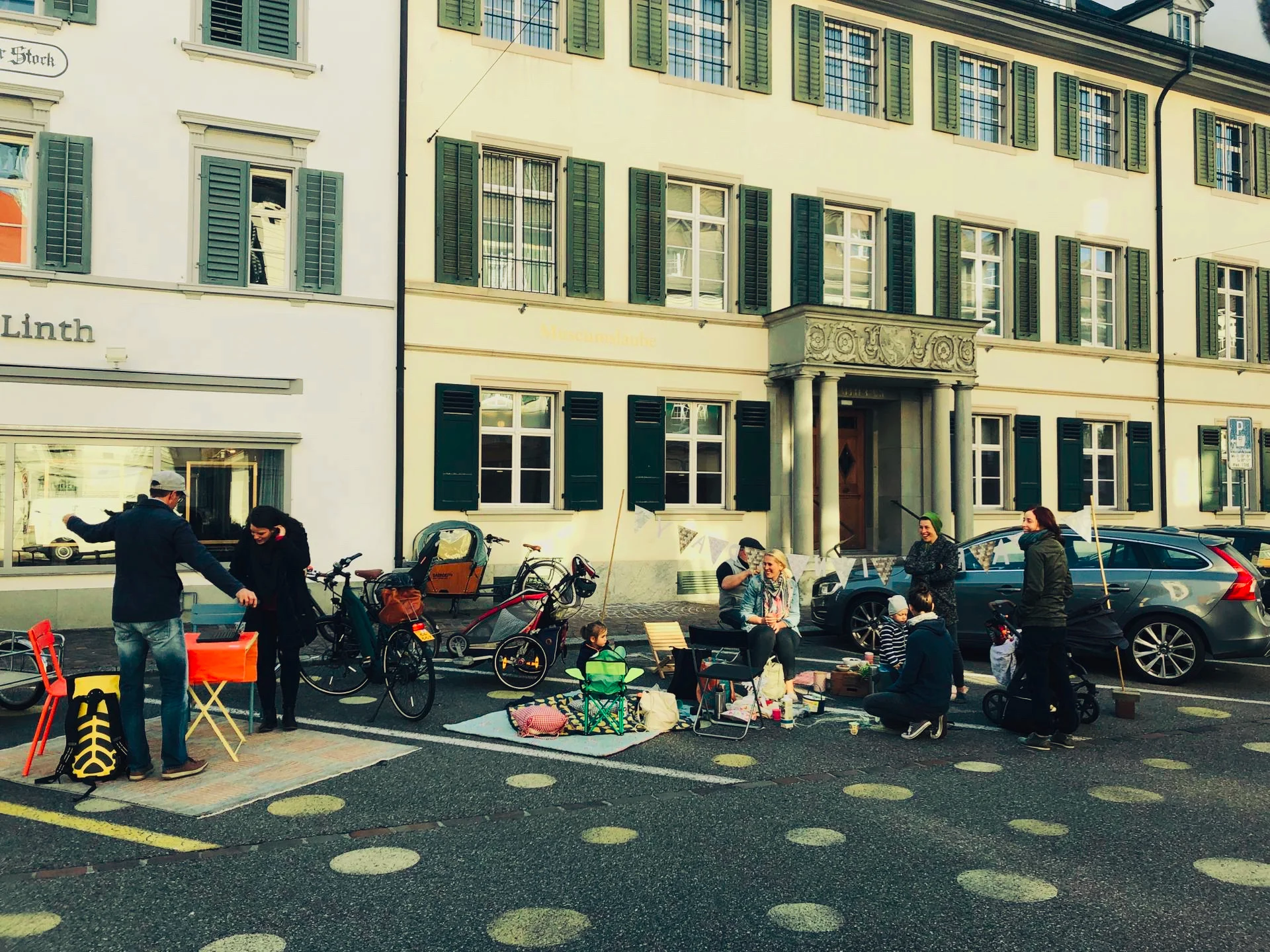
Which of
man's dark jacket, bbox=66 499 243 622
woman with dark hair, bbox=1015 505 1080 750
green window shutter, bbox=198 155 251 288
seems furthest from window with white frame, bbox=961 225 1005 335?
man's dark jacket, bbox=66 499 243 622

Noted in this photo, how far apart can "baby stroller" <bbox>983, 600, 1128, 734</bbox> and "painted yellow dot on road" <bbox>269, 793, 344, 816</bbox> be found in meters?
4.97

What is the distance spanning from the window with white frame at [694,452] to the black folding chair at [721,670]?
28.2 ft

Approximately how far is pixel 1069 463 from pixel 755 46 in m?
10.2

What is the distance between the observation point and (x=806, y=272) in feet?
59.8

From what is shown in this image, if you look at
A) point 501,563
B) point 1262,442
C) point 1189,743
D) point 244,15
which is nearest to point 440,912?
point 1189,743

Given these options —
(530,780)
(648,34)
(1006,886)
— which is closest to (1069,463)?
(648,34)

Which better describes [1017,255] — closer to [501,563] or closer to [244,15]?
[501,563]

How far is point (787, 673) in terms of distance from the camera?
9273mm

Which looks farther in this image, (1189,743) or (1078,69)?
(1078,69)

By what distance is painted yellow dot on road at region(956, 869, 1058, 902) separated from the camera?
4.56 meters

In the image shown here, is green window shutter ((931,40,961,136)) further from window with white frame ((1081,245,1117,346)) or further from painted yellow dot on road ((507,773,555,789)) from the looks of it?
painted yellow dot on road ((507,773,555,789))

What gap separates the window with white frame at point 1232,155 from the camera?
23406 millimetres

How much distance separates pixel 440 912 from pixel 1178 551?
896 centimetres

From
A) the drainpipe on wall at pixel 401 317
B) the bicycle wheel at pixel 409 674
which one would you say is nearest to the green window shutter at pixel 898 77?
the drainpipe on wall at pixel 401 317
